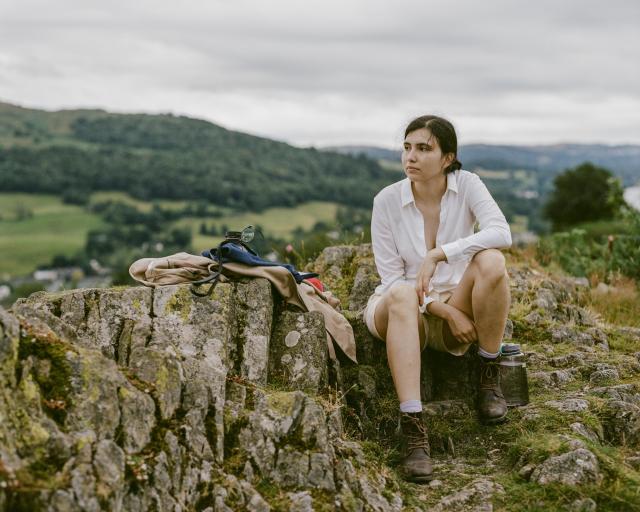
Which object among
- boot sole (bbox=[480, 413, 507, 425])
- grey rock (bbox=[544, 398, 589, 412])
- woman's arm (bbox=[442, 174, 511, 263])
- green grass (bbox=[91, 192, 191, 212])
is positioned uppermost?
woman's arm (bbox=[442, 174, 511, 263])

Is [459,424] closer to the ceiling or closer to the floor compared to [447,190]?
closer to the floor

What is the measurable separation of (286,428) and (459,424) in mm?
1845

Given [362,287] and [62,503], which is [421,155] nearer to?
[362,287]

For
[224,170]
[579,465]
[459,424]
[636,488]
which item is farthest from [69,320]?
[224,170]

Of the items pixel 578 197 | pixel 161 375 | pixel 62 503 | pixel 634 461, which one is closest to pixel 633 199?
pixel 634 461

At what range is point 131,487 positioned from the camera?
394 centimetres

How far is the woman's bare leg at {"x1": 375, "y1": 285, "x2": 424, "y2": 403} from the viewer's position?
5418 millimetres

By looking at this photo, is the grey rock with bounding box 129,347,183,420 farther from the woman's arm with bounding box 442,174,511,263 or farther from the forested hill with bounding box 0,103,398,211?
the forested hill with bounding box 0,103,398,211

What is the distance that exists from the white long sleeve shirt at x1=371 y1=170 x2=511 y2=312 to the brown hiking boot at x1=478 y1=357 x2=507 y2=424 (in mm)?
738

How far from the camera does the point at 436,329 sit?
6152mm

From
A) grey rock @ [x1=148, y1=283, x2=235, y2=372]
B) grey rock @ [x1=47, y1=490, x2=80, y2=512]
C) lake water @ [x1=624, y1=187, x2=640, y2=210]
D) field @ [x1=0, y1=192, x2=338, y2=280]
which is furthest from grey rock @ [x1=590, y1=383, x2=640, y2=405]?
field @ [x1=0, y1=192, x2=338, y2=280]

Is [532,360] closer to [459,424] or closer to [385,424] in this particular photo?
[459,424]

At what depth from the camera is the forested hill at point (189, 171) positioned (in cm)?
13325

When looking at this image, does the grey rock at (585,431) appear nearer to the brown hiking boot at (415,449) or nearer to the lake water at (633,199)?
the brown hiking boot at (415,449)
